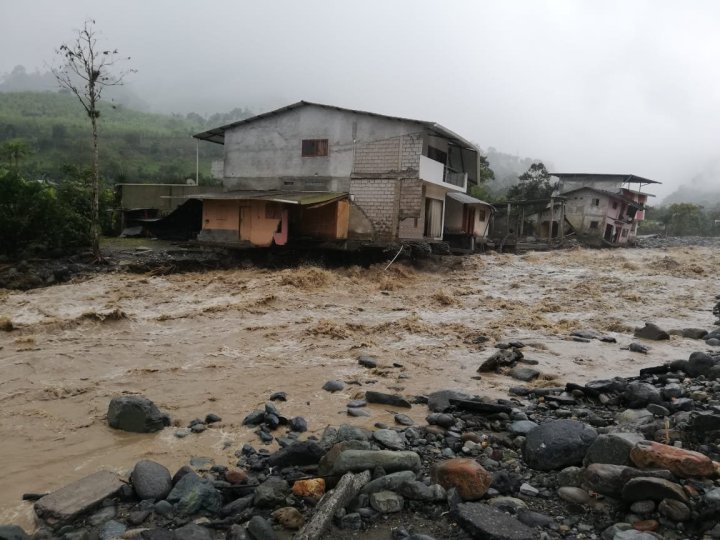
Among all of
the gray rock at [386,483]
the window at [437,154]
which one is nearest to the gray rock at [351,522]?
the gray rock at [386,483]

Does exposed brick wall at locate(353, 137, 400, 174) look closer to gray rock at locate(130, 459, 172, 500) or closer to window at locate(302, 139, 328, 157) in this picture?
window at locate(302, 139, 328, 157)

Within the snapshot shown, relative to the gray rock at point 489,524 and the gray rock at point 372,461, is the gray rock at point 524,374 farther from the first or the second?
the gray rock at point 489,524

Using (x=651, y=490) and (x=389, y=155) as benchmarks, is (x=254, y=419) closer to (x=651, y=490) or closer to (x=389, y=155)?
(x=651, y=490)

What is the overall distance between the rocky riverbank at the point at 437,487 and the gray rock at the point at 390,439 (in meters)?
0.01

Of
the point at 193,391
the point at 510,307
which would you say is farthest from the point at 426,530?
the point at 510,307

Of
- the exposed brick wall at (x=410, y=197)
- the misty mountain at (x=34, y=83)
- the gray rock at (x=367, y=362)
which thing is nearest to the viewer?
the gray rock at (x=367, y=362)

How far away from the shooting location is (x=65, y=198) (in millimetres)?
19625

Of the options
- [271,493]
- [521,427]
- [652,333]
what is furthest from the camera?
[652,333]

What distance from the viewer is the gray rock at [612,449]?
3463 mm

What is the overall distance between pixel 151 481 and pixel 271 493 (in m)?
0.97

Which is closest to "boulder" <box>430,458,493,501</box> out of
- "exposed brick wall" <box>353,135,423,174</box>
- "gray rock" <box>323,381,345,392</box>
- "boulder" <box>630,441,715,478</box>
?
"boulder" <box>630,441,715,478</box>

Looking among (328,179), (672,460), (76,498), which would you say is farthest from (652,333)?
(328,179)

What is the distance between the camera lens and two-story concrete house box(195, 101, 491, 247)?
60.5 ft

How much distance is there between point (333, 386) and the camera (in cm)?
636
